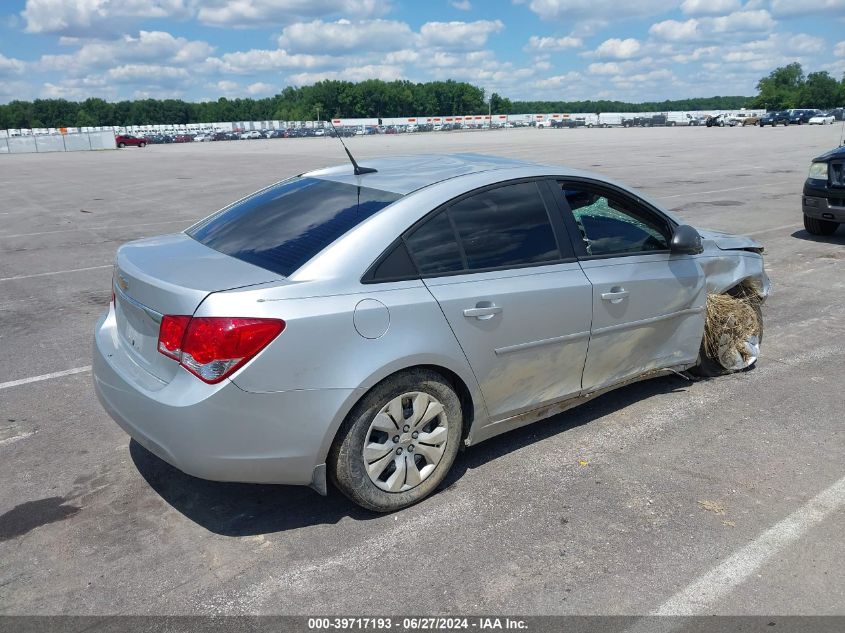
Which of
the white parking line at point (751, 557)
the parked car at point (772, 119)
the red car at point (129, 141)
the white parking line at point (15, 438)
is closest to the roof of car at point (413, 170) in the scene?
the white parking line at point (751, 557)

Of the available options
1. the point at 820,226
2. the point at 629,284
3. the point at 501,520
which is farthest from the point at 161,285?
the point at 820,226

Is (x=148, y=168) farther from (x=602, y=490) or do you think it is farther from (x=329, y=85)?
(x=329, y=85)

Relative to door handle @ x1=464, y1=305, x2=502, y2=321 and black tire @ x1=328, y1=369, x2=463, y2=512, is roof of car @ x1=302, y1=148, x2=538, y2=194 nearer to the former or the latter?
door handle @ x1=464, y1=305, x2=502, y2=321

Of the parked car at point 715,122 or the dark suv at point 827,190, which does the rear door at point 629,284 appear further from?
the parked car at point 715,122

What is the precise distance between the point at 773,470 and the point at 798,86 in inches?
6748

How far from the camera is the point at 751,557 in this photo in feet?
10.4

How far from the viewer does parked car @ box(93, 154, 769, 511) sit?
3070 mm

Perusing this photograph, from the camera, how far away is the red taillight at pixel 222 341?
9.82 ft

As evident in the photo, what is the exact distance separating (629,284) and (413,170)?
1432 mm

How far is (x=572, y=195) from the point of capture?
4.19 m

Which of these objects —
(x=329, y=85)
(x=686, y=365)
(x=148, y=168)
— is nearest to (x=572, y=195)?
(x=686, y=365)

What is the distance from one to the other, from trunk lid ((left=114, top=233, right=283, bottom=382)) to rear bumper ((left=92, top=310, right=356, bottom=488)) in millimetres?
161

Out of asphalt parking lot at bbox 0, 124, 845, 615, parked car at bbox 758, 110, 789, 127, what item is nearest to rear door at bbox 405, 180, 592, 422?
asphalt parking lot at bbox 0, 124, 845, 615

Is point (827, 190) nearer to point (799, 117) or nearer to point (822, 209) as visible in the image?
point (822, 209)
